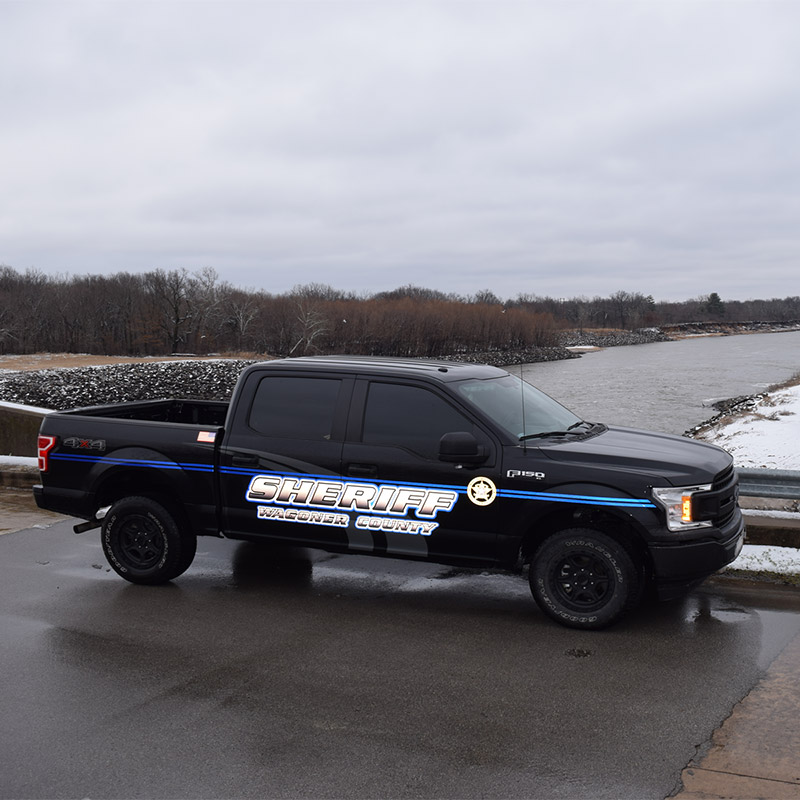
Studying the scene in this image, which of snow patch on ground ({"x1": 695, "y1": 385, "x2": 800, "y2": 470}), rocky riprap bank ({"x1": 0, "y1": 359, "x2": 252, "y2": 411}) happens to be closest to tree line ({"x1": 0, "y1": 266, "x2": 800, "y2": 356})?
rocky riprap bank ({"x1": 0, "y1": 359, "x2": 252, "y2": 411})

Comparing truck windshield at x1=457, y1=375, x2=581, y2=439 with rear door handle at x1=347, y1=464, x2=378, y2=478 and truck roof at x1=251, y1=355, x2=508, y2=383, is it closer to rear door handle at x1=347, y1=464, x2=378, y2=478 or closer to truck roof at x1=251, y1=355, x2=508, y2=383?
truck roof at x1=251, y1=355, x2=508, y2=383

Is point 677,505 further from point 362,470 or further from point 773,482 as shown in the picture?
point 773,482

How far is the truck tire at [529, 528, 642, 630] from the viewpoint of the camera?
18.4ft

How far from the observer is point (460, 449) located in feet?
18.8

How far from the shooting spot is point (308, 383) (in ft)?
21.7

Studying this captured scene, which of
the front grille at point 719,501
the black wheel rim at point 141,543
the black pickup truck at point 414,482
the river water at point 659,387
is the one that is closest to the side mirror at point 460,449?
the black pickup truck at point 414,482

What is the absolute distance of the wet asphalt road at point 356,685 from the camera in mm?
3846

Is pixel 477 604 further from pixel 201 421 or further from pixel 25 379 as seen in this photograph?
pixel 25 379

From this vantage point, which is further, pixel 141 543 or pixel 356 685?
pixel 141 543

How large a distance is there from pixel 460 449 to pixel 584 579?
126cm

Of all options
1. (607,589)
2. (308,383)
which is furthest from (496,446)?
(308,383)

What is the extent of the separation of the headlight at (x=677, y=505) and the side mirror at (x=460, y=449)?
4.05 feet

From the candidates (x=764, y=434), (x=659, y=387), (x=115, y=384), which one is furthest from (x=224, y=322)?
(x=764, y=434)

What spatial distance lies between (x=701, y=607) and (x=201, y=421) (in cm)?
514
